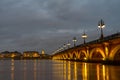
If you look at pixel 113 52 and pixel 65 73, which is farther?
pixel 113 52

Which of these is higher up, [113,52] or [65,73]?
[113,52]

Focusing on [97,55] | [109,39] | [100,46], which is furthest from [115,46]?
[97,55]

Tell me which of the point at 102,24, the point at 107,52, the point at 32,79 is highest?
the point at 102,24

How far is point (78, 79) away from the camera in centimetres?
2656

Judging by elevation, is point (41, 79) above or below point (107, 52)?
below

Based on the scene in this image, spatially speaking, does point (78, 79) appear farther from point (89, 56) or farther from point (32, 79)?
point (89, 56)

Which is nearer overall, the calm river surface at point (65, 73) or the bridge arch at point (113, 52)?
the calm river surface at point (65, 73)

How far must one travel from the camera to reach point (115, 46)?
201ft

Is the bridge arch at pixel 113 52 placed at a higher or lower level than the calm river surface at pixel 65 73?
higher

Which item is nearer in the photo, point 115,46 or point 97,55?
point 115,46

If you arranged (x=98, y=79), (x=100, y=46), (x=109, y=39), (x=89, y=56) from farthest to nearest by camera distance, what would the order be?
(x=89, y=56) < (x=100, y=46) < (x=109, y=39) < (x=98, y=79)

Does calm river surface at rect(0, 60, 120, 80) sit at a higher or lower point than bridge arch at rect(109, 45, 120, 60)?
lower

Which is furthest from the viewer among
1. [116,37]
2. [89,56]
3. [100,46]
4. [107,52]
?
[89,56]

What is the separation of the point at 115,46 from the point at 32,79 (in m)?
36.3
